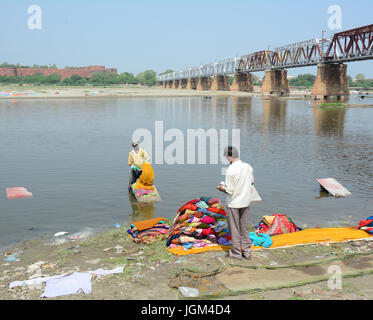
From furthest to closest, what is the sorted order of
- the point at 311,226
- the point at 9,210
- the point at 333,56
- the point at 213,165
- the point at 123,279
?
the point at 333,56
the point at 213,165
the point at 9,210
the point at 311,226
the point at 123,279

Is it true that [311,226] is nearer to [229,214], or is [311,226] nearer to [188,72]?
[229,214]

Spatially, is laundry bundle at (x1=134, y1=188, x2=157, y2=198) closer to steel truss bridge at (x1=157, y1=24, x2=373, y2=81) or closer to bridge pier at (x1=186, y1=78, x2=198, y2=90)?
steel truss bridge at (x1=157, y1=24, x2=373, y2=81)

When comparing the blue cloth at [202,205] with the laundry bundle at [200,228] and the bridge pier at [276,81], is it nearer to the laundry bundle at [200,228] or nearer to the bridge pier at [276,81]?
the laundry bundle at [200,228]

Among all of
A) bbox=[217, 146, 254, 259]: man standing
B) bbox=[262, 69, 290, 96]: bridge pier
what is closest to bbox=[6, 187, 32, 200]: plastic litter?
→ bbox=[217, 146, 254, 259]: man standing

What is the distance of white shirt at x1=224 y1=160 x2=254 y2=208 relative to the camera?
6117 mm

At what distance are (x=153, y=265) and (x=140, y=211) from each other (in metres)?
3.55

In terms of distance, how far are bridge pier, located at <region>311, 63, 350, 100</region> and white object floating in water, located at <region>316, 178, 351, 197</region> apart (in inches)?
2263

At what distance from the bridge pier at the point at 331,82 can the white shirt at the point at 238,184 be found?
63.4m

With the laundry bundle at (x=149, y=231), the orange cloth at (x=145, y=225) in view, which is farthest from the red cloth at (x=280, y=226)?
the orange cloth at (x=145, y=225)

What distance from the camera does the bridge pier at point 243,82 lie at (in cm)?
11206

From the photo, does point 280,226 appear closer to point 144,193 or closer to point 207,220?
point 207,220
